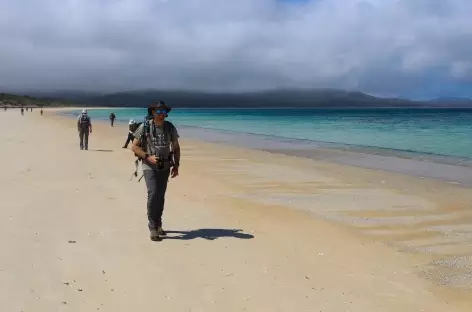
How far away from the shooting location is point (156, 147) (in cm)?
722

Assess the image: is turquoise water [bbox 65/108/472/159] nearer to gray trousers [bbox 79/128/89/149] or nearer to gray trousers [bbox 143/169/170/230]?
gray trousers [bbox 79/128/89/149]

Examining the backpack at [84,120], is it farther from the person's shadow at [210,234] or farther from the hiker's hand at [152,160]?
the hiker's hand at [152,160]

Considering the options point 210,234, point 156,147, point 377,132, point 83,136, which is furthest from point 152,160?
point 377,132

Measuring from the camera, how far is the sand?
532 centimetres

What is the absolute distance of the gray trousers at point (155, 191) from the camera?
734 cm

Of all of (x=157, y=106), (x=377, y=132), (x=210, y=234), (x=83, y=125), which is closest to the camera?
(x=157, y=106)

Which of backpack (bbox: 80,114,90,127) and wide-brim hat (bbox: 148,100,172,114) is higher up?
wide-brim hat (bbox: 148,100,172,114)

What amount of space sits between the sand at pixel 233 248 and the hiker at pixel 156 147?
2.90 feet

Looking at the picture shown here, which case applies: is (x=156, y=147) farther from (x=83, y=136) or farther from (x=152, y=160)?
(x=83, y=136)

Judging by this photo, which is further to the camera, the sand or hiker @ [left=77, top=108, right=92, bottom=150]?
hiker @ [left=77, top=108, right=92, bottom=150]

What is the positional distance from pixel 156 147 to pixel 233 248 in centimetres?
178

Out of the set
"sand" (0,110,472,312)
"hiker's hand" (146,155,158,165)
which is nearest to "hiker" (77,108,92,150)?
"sand" (0,110,472,312)

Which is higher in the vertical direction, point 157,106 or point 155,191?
point 157,106

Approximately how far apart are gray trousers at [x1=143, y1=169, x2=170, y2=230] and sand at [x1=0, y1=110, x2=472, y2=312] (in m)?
0.34
